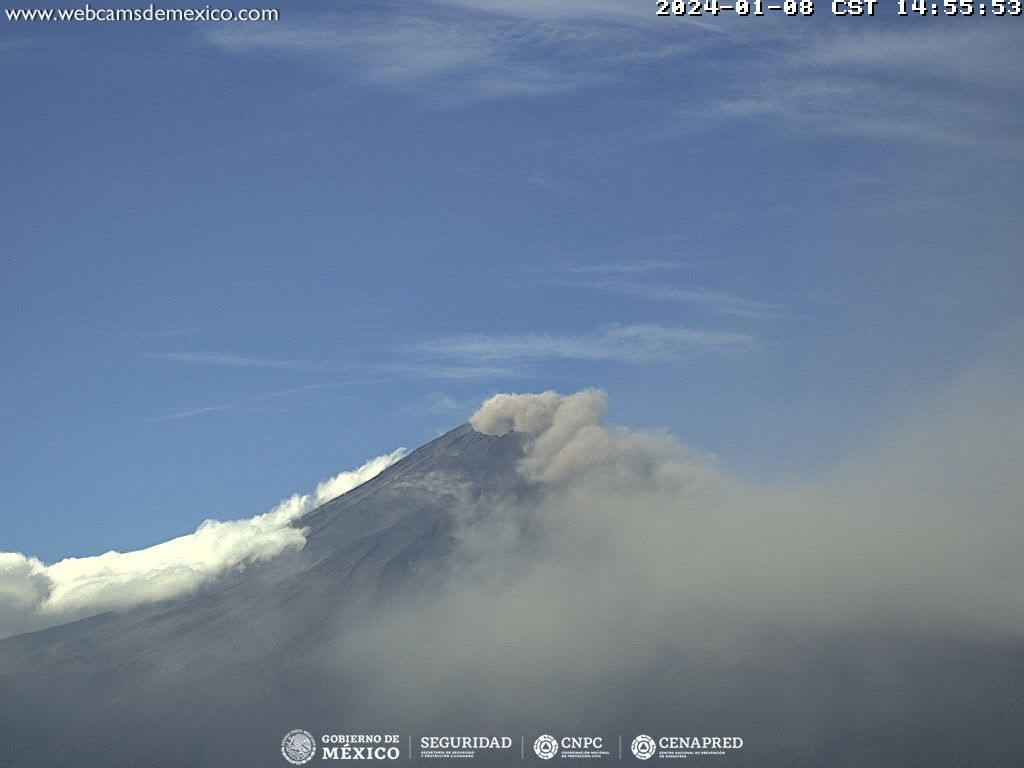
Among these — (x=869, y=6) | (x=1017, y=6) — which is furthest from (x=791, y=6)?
(x=1017, y=6)

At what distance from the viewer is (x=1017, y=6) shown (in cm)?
10306

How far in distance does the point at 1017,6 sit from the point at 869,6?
11.1 m

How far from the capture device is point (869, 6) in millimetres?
101125

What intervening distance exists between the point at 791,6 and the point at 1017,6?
16.2m

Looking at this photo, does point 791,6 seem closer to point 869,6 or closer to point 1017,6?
point 869,6

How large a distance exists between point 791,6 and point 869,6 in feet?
17.4

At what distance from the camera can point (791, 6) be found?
333 ft
